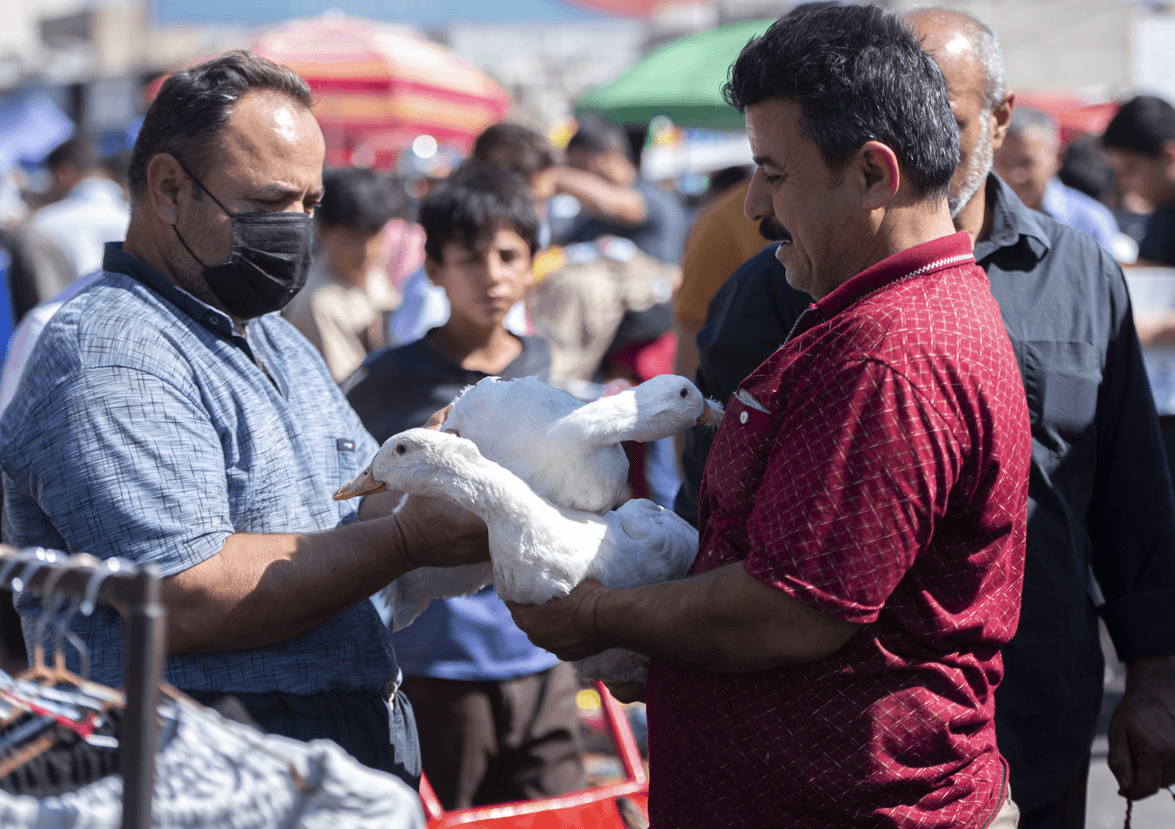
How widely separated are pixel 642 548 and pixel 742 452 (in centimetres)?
32

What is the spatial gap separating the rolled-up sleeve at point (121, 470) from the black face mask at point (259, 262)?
324 mm

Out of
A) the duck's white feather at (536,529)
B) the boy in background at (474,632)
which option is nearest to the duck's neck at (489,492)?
the duck's white feather at (536,529)

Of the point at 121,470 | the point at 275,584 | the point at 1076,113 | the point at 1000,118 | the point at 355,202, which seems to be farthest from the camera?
the point at 1076,113

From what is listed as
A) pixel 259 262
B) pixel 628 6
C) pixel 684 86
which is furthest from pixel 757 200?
pixel 628 6

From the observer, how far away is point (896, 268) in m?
1.48

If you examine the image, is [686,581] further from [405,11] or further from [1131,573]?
[405,11]

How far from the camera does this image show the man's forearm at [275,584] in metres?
1.66

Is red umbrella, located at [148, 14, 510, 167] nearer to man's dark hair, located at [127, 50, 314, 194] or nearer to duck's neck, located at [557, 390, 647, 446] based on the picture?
man's dark hair, located at [127, 50, 314, 194]

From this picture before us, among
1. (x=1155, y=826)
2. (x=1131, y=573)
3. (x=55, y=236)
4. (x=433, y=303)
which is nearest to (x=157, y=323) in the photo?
(x=1131, y=573)

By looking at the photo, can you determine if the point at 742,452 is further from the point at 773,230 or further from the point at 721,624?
the point at 773,230

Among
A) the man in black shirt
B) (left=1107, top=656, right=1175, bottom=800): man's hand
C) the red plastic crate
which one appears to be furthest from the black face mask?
the man in black shirt

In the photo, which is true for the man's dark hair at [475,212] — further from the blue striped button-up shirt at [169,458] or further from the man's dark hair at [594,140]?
the man's dark hair at [594,140]

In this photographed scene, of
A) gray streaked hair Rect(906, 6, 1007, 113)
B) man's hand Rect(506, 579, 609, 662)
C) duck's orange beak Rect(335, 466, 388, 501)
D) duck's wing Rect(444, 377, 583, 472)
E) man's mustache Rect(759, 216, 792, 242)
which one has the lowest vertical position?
man's hand Rect(506, 579, 609, 662)

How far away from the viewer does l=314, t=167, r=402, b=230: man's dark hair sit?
16.3 ft
